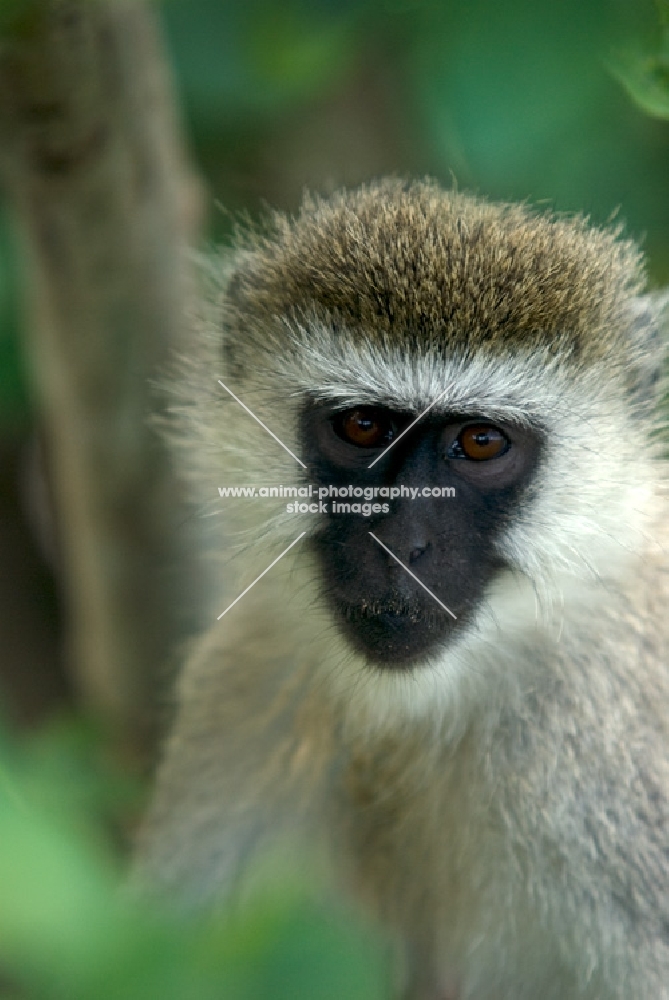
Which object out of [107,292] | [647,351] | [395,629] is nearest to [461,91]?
[647,351]

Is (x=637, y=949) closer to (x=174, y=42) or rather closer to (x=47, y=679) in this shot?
(x=174, y=42)

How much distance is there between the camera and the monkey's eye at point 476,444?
6.51ft

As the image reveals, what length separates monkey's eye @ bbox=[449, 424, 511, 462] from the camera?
198 centimetres

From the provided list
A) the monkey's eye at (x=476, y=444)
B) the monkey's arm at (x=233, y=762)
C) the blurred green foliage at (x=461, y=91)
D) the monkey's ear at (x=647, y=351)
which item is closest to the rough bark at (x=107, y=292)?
the blurred green foliage at (x=461, y=91)

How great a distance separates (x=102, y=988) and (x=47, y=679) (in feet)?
13.9

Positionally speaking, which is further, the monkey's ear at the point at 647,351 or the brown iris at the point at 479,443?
the monkey's ear at the point at 647,351

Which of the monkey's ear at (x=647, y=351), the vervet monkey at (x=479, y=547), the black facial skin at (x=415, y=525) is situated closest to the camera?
the black facial skin at (x=415, y=525)

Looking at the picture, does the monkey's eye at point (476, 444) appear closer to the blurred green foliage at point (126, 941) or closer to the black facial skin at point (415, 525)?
the black facial skin at point (415, 525)

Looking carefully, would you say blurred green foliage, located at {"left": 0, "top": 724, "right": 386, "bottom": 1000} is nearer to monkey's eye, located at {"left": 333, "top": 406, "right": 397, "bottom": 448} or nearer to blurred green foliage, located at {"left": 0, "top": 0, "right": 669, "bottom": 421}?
blurred green foliage, located at {"left": 0, "top": 0, "right": 669, "bottom": 421}

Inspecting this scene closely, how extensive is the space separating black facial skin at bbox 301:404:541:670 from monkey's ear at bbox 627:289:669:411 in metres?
0.28

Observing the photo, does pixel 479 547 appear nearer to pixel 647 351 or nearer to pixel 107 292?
pixel 647 351

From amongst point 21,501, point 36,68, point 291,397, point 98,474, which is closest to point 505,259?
point 291,397

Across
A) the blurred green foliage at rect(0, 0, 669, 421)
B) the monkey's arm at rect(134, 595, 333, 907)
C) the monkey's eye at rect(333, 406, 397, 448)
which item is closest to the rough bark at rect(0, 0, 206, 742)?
the blurred green foliage at rect(0, 0, 669, 421)

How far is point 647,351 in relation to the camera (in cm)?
217
